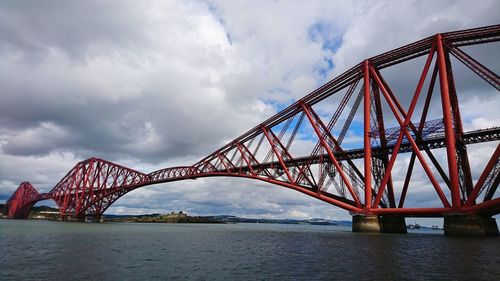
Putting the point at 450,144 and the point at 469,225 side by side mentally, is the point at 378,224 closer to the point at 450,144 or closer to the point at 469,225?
the point at 469,225

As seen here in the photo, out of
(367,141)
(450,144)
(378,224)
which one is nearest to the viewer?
(450,144)

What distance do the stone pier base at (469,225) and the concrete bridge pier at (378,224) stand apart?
786cm

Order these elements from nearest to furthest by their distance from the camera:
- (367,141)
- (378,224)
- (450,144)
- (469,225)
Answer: (469,225) → (450,144) → (378,224) → (367,141)

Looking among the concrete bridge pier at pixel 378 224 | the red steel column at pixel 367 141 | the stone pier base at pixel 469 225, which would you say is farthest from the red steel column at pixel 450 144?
the concrete bridge pier at pixel 378 224

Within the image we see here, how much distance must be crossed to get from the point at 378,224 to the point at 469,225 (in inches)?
406

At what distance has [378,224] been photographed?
40.4 m

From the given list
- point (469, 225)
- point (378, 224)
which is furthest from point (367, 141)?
point (469, 225)

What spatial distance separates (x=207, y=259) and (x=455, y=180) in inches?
1000

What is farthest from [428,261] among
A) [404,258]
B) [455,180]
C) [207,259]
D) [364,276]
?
[455,180]

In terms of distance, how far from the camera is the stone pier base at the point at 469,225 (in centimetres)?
3159

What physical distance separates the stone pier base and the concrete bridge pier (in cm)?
786

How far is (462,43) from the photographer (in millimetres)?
39469

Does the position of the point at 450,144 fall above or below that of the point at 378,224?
above

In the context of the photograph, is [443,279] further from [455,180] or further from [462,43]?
[462,43]
